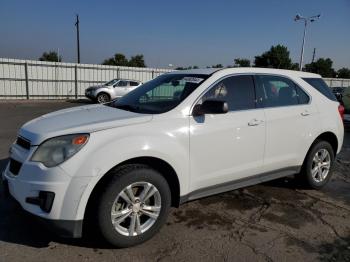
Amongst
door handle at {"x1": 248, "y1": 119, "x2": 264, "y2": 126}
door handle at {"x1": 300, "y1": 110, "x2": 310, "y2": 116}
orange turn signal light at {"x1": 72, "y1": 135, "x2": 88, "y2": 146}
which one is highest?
door handle at {"x1": 300, "y1": 110, "x2": 310, "y2": 116}

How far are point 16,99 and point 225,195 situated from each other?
66.0 ft

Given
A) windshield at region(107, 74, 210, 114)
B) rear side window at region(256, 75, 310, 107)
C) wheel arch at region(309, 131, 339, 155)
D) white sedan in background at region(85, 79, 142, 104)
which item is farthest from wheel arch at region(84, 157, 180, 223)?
white sedan in background at region(85, 79, 142, 104)

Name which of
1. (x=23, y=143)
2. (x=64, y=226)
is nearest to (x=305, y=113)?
(x=64, y=226)

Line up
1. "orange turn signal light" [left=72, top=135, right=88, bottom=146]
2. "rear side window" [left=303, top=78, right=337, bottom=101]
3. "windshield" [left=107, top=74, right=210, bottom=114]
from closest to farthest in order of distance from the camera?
"orange turn signal light" [left=72, top=135, right=88, bottom=146] → "windshield" [left=107, top=74, right=210, bottom=114] → "rear side window" [left=303, top=78, right=337, bottom=101]

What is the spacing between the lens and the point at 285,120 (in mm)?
4414

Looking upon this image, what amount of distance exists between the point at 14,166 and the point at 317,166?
4.04 m

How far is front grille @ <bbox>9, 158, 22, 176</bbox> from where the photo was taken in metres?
3.10

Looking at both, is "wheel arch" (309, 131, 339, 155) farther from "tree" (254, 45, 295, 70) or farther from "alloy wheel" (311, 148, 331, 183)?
"tree" (254, 45, 295, 70)

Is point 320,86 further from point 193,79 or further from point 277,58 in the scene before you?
point 277,58

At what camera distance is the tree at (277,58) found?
186 feet

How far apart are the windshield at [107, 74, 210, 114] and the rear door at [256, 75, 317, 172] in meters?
0.94

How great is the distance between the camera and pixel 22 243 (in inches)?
130

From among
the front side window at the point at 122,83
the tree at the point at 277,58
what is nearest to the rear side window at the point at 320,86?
the front side window at the point at 122,83

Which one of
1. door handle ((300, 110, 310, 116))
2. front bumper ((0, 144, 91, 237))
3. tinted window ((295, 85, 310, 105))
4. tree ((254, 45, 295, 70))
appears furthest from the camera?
tree ((254, 45, 295, 70))
